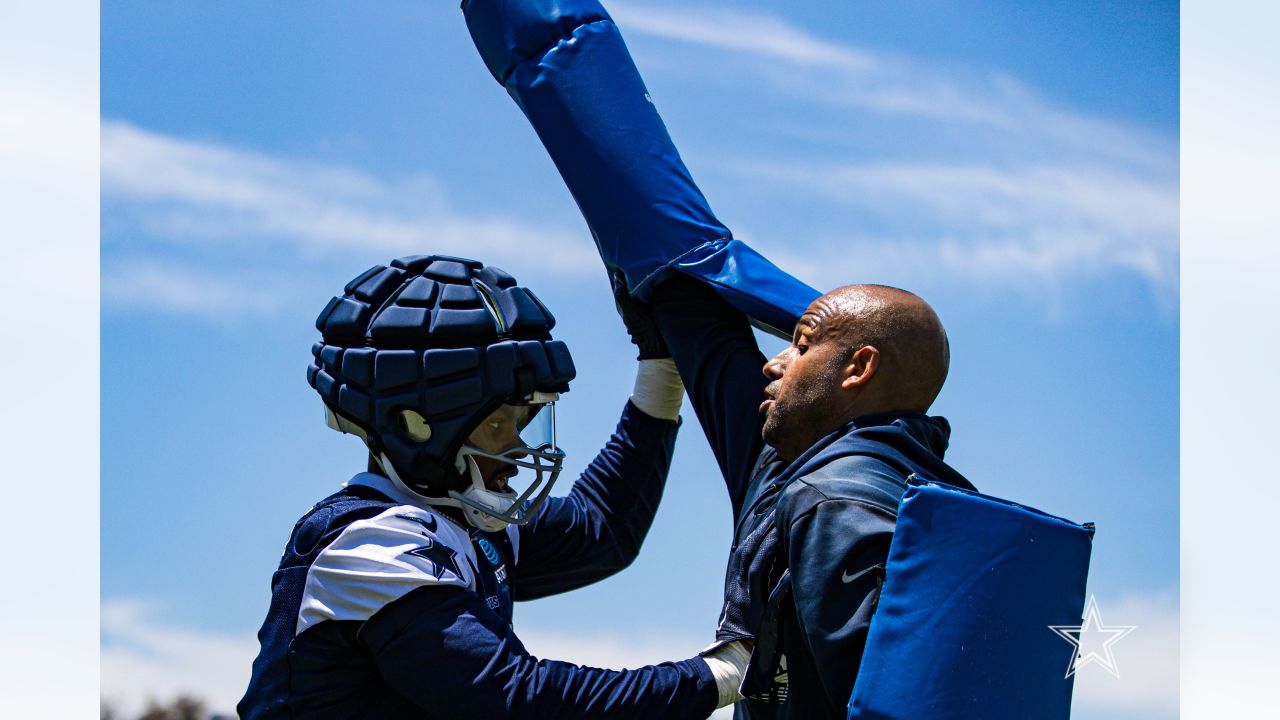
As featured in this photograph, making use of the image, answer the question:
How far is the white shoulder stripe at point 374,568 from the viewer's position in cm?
356

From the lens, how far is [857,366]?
375cm

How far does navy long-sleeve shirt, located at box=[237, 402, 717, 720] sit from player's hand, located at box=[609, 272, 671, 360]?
44.1 inches

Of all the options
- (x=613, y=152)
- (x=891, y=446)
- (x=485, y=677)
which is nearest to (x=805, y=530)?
(x=891, y=446)

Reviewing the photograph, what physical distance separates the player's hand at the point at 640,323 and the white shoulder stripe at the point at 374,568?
4.12ft

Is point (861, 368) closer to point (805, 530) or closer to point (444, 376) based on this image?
point (805, 530)

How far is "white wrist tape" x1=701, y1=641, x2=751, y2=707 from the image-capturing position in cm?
363

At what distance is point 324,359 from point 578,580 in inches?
52.0

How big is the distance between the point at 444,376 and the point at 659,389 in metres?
1.05

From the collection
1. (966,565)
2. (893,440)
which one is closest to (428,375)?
(893,440)

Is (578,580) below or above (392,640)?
above

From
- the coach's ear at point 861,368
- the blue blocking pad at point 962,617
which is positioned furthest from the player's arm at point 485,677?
the coach's ear at point 861,368

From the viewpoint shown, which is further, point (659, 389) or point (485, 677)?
point (659, 389)

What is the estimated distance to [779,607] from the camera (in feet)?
11.7

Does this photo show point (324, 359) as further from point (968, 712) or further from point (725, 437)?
point (968, 712)
